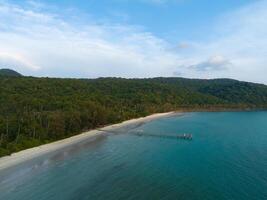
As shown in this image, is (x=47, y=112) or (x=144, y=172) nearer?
(x=144, y=172)

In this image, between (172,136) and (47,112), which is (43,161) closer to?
(47,112)

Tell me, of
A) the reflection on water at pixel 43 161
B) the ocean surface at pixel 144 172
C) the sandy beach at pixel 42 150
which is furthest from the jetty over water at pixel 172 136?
the reflection on water at pixel 43 161

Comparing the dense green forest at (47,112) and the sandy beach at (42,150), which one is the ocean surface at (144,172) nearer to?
the sandy beach at (42,150)

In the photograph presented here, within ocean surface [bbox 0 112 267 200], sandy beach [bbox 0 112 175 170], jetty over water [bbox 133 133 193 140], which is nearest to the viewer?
ocean surface [bbox 0 112 267 200]

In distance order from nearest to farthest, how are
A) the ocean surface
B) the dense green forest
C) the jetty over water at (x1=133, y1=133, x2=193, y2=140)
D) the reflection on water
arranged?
1. the ocean surface
2. the reflection on water
3. the dense green forest
4. the jetty over water at (x1=133, y1=133, x2=193, y2=140)

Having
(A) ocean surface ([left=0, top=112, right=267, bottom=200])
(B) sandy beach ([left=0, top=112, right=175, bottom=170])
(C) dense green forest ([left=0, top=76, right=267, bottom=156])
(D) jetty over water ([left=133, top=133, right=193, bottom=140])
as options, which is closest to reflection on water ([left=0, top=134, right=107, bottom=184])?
(A) ocean surface ([left=0, top=112, right=267, bottom=200])

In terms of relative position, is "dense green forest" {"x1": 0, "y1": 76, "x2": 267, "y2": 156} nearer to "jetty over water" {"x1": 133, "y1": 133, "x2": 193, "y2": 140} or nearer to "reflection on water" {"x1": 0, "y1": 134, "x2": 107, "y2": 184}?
"reflection on water" {"x1": 0, "y1": 134, "x2": 107, "y2": 184}

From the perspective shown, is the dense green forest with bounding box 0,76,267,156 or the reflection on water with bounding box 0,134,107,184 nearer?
the reflection on water with bounding box 0,134,107,184

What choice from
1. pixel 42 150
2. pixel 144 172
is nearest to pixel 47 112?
pixel 42 150

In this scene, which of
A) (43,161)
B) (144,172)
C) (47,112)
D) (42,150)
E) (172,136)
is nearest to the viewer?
(144,172)
